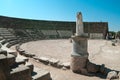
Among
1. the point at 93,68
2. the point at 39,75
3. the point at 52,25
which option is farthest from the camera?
the point at 52,25

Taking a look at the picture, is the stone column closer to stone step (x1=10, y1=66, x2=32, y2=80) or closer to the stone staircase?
the stone staircase

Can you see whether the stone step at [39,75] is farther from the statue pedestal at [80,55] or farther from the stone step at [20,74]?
the statue pedestal at [80,55]

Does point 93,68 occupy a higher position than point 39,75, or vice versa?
point 39,75

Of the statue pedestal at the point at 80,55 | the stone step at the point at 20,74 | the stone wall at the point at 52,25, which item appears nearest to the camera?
the stone step at the point at 20,74

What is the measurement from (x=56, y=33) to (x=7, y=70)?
28.7m

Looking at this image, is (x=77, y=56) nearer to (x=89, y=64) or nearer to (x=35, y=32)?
(x=89, y=64)

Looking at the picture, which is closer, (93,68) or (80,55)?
(93,68)

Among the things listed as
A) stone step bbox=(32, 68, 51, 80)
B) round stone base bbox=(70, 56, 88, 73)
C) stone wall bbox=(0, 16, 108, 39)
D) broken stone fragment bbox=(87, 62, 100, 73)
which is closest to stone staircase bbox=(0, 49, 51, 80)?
stone step bbox=(32, 68, 51, 80)

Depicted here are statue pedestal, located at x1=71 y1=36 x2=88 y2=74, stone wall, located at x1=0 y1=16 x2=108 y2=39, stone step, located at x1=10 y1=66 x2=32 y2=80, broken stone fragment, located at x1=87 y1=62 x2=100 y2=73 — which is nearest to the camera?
stone step, located at x1=10 y1=66 x2=32 y2=80

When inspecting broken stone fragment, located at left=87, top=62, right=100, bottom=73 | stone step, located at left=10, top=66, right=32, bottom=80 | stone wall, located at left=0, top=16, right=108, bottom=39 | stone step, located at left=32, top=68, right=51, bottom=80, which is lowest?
broken stone fragment, located at left=87, top=62, right=100, bottom=73

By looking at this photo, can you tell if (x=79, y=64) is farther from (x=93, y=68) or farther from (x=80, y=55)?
(x=93, y=68)

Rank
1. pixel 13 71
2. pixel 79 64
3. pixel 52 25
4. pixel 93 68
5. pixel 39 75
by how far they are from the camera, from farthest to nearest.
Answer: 1. pixel 52 25
2. pixel 79 64
3. pixel 93 68
4. pixel 39 75
5. pixel 13 71

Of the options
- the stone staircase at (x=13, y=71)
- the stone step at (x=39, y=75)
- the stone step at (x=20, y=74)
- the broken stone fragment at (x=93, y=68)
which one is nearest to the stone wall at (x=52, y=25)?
the broken stone fragment at (x=93, y=68)

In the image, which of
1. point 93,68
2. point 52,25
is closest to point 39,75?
point 93,68
